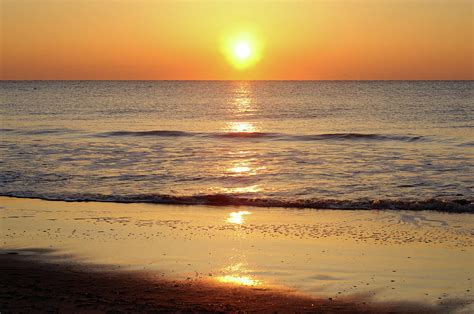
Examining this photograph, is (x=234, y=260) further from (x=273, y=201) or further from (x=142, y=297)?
(x=273, y=201)

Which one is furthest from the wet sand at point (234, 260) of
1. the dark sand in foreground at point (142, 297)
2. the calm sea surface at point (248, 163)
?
the calm sea surface at point (248, 163)

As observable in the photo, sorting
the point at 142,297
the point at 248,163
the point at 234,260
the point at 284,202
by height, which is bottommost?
the point at 142,297

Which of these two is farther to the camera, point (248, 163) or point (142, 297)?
point (248, 163)

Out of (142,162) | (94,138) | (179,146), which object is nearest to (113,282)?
(142,162)

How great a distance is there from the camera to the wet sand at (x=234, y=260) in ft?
27.9

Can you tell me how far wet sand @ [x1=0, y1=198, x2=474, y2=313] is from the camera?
8.50 metres

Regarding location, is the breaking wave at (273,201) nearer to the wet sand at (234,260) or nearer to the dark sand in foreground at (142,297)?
the wet sand at (234,260)

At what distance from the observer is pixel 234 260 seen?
10.5 metres

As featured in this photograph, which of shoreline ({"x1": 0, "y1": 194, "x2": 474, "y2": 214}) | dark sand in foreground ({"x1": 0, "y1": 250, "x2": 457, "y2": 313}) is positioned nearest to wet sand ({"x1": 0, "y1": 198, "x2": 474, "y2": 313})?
dark sand in foreground ({"x1": 0, "y1": 250, "x2": 457, "y2": 313})

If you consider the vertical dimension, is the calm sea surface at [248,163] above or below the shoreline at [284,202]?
above

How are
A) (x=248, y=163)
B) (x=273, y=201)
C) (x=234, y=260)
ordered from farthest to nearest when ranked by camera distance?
(x=248, y=163), (x=273, y=201), (x=234, y=260)

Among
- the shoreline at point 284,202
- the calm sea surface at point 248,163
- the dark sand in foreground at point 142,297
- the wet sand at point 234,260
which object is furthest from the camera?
the calm sea surface at point 248,163

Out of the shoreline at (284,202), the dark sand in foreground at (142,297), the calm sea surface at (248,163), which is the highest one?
the calm sea surface at (248,163)

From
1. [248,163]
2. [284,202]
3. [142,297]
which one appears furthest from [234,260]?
[248,163]
